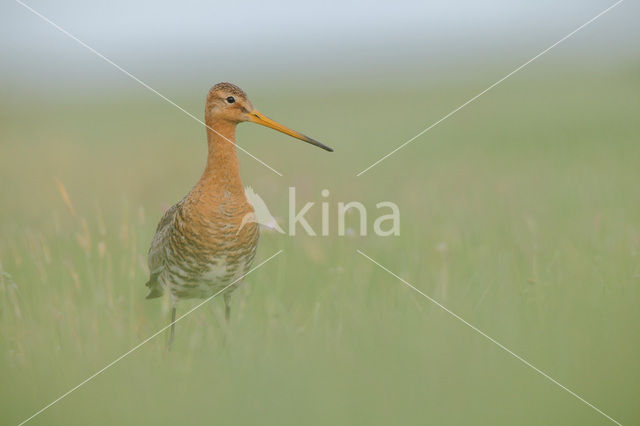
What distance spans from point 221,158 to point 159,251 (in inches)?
38.0

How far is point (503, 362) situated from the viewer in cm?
321

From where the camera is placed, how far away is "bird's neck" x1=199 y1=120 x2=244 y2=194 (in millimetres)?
4363

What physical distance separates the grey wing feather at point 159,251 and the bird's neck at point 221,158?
0.40 meters

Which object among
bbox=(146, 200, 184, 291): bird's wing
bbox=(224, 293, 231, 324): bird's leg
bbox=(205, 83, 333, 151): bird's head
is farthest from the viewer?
bbox=(146, 200, 184, 291): bird's wing

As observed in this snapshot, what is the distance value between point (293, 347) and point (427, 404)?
830mm

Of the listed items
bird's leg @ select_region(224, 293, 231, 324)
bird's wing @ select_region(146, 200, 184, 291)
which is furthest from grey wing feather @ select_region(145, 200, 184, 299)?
bird's leg @ select_region(224, 293, 231, 324)

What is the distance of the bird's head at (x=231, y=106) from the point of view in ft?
14.0

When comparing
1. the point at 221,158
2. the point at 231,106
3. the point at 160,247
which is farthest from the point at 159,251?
the point at 231,106

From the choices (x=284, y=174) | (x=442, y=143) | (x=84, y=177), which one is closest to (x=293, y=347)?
(x=284, y=174)

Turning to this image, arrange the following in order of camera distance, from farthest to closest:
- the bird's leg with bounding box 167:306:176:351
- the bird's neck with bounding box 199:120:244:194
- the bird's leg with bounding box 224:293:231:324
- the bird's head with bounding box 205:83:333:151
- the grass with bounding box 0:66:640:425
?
1. the bird's leg with bounding box 224:293:231:324
2. the bird's neck with bounding box 199:120:244:194
3. the bird's head with bounding box 205:83:333:151
4. the bird's leg with bounding box 167:306:176:351
5. the grass with bounding box 0:66:640:425

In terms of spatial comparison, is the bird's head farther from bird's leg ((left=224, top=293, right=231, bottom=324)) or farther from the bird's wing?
bird's leg ((left=224, top=293, right=231, bottom=324))

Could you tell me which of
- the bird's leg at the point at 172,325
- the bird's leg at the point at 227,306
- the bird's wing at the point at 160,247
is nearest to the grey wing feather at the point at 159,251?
the bird's wing at the point at 160,247

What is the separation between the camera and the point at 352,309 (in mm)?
4012

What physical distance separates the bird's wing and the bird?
0.33 ft
